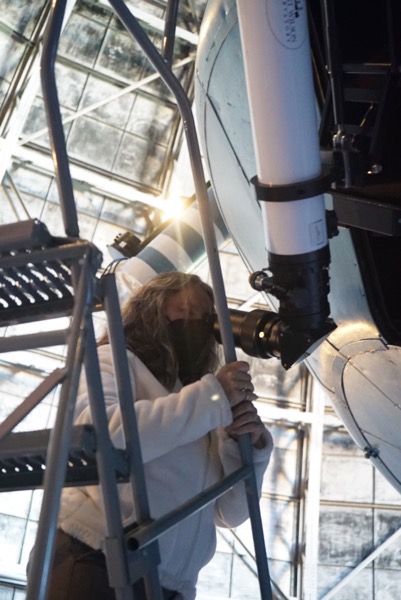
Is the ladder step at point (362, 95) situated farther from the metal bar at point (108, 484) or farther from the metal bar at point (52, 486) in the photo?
the metal bar at point (52, 486)

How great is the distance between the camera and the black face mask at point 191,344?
2906 millimetres

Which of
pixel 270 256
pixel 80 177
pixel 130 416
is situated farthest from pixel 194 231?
pixel 130 416

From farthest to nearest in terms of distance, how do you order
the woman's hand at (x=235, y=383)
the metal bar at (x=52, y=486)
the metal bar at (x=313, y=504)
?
the metal bar at (x=313, y=504)
the woman's hand at (x=235, y=383)
the metal bar at (x=52, y=486)

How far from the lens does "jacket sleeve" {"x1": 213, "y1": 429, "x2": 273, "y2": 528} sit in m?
2.71

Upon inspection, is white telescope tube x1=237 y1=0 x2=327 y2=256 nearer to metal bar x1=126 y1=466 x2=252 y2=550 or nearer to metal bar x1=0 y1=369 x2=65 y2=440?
metal bar x1=126 y1=466 x2=252 y2=550

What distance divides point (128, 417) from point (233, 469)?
0.73 metres

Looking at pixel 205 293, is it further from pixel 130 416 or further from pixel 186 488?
pixel 130 416

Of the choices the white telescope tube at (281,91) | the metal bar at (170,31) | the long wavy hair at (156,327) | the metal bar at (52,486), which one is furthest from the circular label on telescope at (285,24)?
the metal bar at (52,486)

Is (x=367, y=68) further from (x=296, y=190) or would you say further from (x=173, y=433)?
(x=173, y=433)

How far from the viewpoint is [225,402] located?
8.11ft

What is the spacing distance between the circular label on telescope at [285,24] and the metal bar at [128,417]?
0.92m

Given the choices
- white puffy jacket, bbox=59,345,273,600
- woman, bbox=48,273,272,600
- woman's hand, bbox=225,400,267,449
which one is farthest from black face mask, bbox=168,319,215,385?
woman's hand, bbox=225,400,267,449

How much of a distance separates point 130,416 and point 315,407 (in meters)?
9.97

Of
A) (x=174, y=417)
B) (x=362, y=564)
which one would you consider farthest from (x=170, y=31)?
(x=362, y=564)
